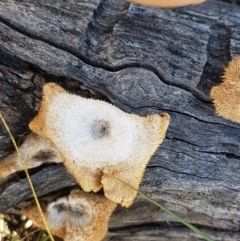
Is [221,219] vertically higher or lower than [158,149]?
lower

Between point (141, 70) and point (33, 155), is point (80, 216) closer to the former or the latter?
point (33, 155)

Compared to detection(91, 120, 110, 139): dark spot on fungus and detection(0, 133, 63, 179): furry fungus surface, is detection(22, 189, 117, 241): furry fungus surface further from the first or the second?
detection(91, 120, 110, 139): dark spot on fungus

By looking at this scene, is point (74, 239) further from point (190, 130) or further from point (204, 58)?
point (204, 58)

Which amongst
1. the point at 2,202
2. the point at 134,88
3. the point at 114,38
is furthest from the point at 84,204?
the point at 114,38

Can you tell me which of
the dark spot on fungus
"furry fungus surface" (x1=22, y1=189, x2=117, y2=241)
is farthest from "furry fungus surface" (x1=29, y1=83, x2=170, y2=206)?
"furry fungus surface" (x1=22, y1=189, x2=117, y2=241)

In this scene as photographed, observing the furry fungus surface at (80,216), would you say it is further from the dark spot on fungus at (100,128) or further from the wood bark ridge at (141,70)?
the dark spot on fungus at (100,128)

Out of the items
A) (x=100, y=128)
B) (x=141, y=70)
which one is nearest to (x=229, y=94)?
(x=141, y=70)
